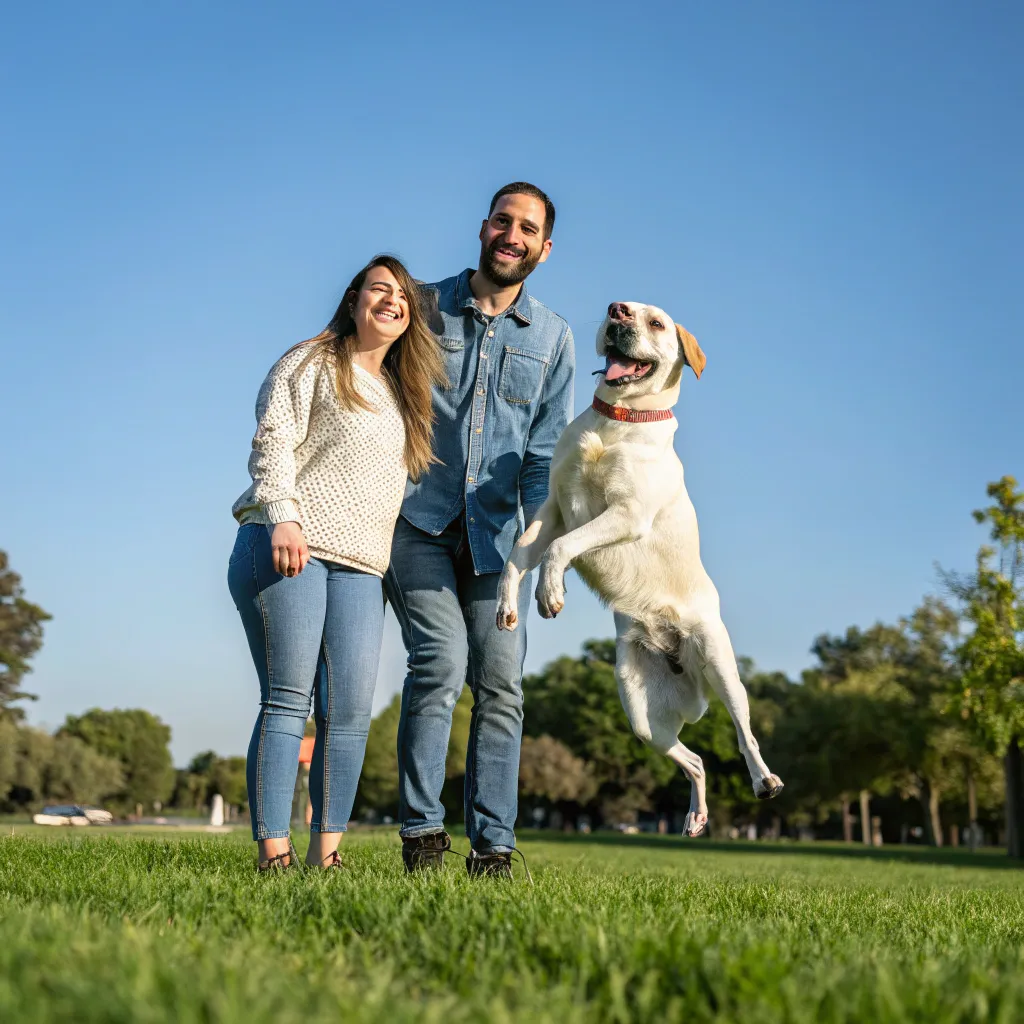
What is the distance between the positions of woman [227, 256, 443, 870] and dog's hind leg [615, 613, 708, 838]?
1132 mm

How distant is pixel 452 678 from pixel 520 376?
157cm

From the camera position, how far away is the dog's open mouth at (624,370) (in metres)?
4.62

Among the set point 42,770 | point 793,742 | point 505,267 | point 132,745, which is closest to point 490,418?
point 505,267

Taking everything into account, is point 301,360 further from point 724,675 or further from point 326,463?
point 724,675

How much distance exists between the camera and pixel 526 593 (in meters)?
5.25

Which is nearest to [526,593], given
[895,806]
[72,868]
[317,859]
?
[317,859]

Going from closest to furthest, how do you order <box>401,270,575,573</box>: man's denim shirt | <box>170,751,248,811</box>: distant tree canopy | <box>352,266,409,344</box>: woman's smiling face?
<box>352,266,409,344</box>: woman's smiling face
<box>401,270,575,573</box>: man's denim shirt
<box>170,751,248,811</box>: distant tree canopy

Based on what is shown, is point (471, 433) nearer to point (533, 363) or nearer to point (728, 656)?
point (533, 363)

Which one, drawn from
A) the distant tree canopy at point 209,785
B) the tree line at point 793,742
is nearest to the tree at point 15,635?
the tree line at point 793,742

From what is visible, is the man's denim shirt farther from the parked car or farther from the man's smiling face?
the parked car

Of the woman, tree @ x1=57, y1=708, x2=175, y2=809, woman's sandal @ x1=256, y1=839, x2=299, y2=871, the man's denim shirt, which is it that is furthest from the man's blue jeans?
tree @ x1=57, y1=708, x2=175, y2=809

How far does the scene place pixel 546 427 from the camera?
566 cm

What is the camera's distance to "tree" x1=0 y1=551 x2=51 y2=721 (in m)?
53.4

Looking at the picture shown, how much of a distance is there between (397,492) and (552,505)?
2.38 feet
